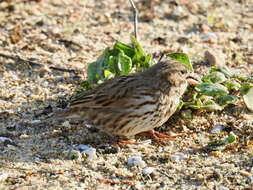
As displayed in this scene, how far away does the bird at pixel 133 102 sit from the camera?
5.82 metres

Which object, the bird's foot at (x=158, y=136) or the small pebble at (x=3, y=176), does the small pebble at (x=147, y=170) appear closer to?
the bird's foot at (x=158, y=136)

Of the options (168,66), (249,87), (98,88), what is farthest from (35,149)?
(249,87)

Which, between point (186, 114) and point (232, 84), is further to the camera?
point (232, 84)

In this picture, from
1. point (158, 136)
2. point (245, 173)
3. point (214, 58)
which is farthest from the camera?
point (214, 58)

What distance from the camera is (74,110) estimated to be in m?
6.11

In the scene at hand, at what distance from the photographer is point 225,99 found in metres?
6.25

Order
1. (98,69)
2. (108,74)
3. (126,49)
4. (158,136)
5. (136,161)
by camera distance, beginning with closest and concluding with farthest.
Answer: (136,161)
(158,136)
(108,74)
(98,69)
(126,49)

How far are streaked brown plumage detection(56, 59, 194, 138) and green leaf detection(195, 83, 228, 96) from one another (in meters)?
0.24

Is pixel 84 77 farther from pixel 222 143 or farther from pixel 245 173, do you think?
pixel 245 173

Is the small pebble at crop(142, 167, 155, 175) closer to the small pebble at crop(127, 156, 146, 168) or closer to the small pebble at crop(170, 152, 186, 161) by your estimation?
the small pebble at crop(127, 156, 146, 168)

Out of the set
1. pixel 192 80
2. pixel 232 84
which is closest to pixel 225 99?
pixel 232 84

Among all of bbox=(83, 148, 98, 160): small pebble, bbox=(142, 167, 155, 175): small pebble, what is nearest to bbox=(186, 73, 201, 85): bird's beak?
bbox=(142, 167, 155, 175): small pebble

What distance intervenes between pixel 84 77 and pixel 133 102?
1.97 m

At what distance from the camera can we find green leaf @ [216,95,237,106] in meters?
6.21
